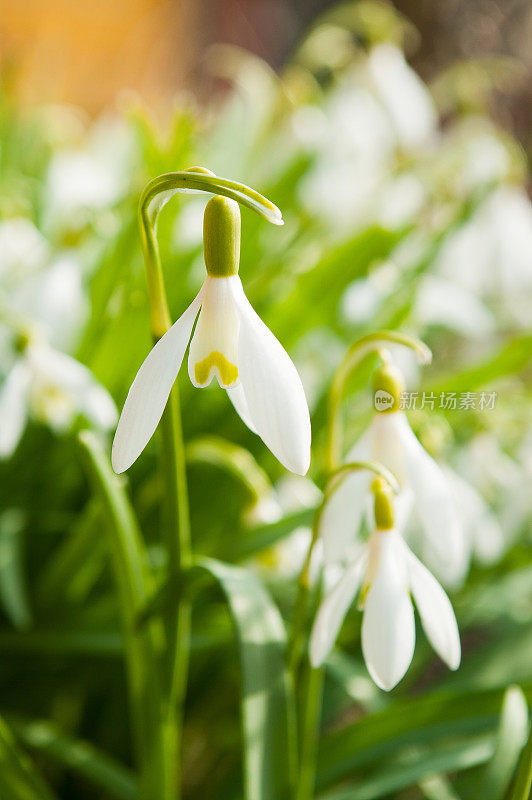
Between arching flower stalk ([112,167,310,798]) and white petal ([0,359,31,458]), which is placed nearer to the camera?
arching flower stalk ([112,167,310,798])

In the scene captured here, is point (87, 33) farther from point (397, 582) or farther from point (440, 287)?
point (397, 582)

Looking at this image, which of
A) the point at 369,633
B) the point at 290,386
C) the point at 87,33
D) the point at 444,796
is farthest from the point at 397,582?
the point at 87,33

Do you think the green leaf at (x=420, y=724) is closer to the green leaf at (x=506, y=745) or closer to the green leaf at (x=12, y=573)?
the green leaf at (x=506, y=745)

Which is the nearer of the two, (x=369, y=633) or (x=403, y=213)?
(x=369, y=633)

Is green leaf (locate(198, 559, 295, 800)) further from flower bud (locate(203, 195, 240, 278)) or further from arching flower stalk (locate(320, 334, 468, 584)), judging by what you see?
flower bud (locate(203, 195, 240, 278))

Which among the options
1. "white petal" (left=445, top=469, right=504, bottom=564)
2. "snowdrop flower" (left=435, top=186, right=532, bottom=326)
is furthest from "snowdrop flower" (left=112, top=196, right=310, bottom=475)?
"snowdrop flower" (left=435, top=186, right=532, bottom=326)

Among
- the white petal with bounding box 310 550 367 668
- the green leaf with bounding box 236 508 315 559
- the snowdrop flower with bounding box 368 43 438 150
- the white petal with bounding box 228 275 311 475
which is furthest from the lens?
the snowdrop flower with bounding box 368 43 438 150

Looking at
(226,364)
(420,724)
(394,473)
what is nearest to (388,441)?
(394,473)

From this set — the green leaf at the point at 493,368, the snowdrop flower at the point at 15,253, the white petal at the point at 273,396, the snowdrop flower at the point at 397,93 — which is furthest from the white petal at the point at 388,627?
the snowdrop flower at the point at 397,93
